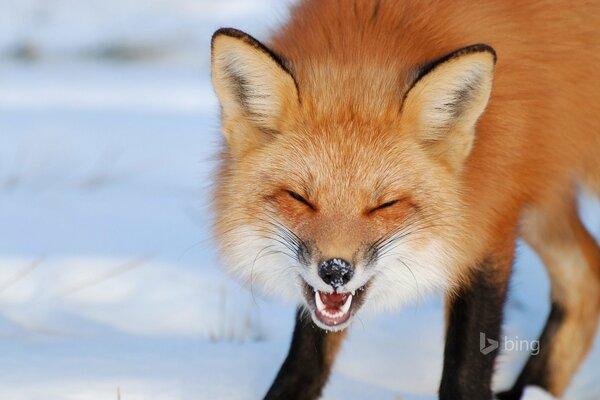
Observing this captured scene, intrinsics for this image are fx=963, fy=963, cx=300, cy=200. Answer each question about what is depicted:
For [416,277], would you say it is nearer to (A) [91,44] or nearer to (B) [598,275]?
(B) [598,275]

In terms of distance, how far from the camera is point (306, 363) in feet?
10.4

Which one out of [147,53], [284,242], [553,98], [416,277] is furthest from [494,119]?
[147,53]

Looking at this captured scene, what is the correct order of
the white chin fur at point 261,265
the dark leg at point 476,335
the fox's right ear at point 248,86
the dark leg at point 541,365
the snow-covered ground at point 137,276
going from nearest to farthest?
the fox's right ear at point 248,86 → the white chin fur at point 261,265 → the dark leg at point 476,335 → the snow-covered ground at point 137,276 → the dark leg at point 541,365

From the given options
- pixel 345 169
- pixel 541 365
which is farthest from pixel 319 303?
pixel 541 365

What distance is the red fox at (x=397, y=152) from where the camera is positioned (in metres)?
2.52

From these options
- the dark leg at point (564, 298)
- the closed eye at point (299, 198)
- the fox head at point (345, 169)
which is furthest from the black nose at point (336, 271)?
the dark leg at point (564, 298)

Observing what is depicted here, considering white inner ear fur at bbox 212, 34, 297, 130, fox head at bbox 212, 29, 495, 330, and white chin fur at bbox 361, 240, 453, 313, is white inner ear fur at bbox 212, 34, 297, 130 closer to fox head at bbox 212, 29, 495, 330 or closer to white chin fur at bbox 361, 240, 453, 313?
fox head at bbox 212, 29, 495, 330

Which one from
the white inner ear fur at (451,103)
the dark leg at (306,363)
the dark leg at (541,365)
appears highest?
the white inner ear fur at (451,103)

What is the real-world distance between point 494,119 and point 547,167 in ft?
1.08

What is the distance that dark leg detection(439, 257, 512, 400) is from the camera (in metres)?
2.93

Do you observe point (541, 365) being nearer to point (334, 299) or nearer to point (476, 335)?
point (476, 335)

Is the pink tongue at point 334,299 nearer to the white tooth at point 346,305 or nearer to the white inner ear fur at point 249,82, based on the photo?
the white tooth at point 346,305

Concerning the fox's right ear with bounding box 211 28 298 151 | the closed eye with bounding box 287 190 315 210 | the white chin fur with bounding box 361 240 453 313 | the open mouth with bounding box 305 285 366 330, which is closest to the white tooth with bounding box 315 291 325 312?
the open mouth with bounding box 305 285 366 330

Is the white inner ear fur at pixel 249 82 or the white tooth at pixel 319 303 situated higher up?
the white inner ear fur at pixel 249 82
